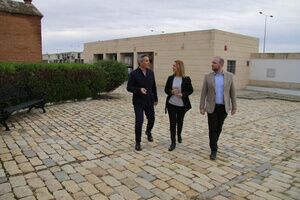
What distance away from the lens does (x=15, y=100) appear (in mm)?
9594

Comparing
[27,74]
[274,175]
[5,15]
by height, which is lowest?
[274,175]

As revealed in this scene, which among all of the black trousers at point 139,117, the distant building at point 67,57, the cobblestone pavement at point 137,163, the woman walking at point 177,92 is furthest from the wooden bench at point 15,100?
the distant building at point 67,57

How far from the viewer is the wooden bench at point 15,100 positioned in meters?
7.38

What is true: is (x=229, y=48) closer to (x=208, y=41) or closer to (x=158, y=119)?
(x=208, y=41)

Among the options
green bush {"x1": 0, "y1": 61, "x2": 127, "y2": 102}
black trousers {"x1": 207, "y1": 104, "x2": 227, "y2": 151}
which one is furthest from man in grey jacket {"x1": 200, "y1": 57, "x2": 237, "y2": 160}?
green bush {"x1": 0, "y1": 61, "x2": 127, "y2": 102}

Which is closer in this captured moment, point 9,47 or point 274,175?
point 274,175

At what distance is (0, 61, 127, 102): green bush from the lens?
993 cm

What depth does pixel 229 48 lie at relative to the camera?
19391mm

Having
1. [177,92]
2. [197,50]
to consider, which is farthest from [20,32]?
[177,92]

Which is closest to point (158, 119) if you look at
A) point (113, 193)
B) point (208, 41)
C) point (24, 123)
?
point (24, 123)

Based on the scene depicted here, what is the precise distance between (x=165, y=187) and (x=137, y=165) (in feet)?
3.07

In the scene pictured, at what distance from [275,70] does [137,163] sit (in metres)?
17.4

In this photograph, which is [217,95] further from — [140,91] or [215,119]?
[140,91]

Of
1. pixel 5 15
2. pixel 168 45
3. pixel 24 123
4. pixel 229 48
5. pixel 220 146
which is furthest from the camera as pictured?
pixel 168 45
